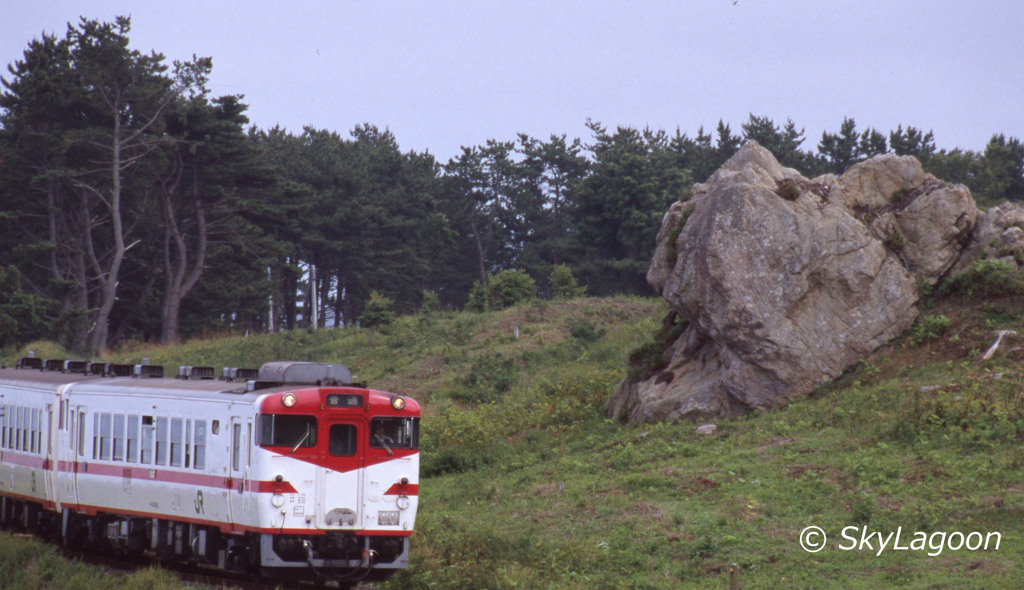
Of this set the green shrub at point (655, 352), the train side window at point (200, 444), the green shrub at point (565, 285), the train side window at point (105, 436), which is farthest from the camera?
the green shrub at point (565, 285)

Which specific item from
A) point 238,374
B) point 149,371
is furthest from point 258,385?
point 149,371

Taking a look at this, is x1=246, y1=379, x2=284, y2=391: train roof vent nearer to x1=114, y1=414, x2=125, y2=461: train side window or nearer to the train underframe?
the train underframe

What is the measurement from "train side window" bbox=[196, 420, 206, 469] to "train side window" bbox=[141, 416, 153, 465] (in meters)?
1.35

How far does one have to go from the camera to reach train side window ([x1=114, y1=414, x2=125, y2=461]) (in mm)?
17263

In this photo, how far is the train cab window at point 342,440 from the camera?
1479 cm

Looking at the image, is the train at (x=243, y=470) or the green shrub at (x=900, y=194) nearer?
the train at (x=243, y=470)

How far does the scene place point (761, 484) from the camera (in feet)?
61.5

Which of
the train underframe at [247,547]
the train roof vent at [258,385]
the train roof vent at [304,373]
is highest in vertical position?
the train roof vent at [304,373]

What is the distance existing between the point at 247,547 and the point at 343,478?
1.87 metres

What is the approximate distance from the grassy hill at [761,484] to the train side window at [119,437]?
2.26 metres

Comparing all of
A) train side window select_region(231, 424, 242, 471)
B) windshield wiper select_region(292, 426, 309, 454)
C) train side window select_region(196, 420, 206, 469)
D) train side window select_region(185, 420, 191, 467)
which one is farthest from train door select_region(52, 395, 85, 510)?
windshield wiper select_region(292, 426, 309, 454)

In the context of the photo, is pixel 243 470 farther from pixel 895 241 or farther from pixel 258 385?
pixel 895 241

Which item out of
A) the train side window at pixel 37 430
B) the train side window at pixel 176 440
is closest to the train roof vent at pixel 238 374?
the train side window at pixel 176 440

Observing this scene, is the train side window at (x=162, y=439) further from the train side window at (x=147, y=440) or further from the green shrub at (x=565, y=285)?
the green shrub at (x=565, y=285)
